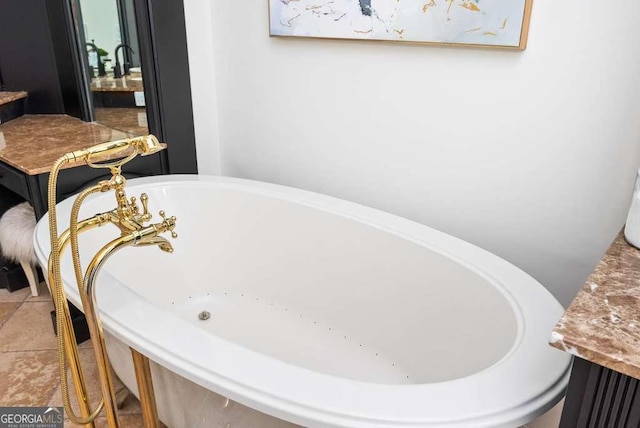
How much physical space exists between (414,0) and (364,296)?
3.41 feet

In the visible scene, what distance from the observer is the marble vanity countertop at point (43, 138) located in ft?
6.61

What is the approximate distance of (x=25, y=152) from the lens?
2.12m

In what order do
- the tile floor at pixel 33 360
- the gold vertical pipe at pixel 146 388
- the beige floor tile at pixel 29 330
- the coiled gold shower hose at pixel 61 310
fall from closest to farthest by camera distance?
the coiled gold shower hose at pixel 61 310 → the gold vertical pipe at pixel 146 388 → the tile floor at pixel 33 360 → the beige floor tile at pixel 29 330

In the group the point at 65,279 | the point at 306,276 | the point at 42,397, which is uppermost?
the point at 65,279

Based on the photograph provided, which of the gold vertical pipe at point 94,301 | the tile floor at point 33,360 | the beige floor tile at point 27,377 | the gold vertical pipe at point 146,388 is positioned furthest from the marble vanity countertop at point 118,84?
the gold vertical pipe at point 146,388

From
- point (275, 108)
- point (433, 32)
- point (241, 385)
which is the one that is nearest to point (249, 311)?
point (275, 108)

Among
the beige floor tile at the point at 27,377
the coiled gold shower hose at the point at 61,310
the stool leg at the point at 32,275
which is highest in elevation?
the coiled gold shower hose at the point at 61,310

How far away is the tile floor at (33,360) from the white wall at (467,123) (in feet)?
3.76

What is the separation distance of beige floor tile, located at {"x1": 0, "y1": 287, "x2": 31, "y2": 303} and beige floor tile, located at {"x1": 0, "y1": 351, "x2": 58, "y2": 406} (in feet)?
1.52

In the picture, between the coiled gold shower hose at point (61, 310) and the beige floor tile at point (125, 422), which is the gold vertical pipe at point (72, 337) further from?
the beige floor tile at point (125, 422)

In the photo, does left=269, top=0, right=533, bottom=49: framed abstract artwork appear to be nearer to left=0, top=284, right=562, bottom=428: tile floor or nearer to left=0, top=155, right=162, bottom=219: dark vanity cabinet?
left=0, top=155, right=162, bottom=219: dark vanity cabinet

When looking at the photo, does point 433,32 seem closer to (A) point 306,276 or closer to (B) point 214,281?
(A) point 306,276

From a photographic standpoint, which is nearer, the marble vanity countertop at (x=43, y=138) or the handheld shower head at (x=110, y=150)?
the handheld shower head at (x=110, y=150)

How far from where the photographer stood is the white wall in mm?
1447
